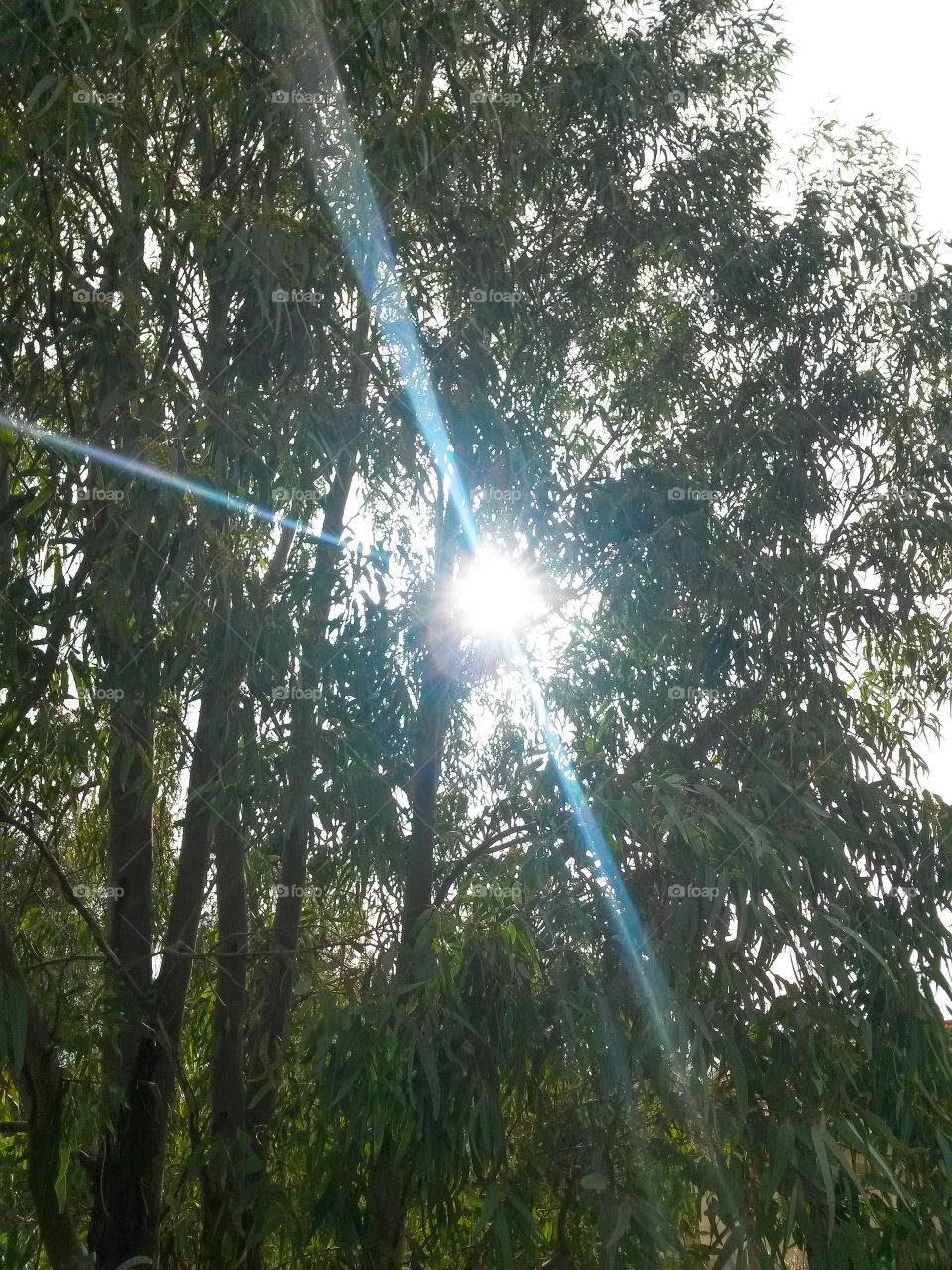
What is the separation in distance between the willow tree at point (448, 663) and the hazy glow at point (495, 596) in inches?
1.3

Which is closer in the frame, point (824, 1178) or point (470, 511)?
point (824, 1178)

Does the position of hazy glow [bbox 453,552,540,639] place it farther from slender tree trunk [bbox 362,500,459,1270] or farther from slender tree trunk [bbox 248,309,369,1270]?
slender tree trunk [bbox 248,309,369,1270]

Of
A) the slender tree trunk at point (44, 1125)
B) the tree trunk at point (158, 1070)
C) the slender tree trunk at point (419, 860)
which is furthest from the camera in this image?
the tree trunk at point (158, 1070)

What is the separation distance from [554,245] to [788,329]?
716 millimetres

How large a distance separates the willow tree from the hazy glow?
0.03 metres

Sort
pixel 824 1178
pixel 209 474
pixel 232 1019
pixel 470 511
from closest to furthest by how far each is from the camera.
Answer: pixel 824 1178
pixel 209 474
pixel 232 1019
pixel 470 511

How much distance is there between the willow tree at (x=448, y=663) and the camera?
2492mm

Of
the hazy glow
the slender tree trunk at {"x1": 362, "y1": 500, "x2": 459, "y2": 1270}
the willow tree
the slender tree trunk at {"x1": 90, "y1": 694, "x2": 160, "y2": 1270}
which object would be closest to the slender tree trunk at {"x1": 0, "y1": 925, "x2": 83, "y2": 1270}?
the willow tree

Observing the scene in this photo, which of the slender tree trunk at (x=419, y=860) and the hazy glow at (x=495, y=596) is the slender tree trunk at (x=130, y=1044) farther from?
the hazy glow at (x=495, y=596)

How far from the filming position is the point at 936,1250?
262cm

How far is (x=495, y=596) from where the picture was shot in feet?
10.2

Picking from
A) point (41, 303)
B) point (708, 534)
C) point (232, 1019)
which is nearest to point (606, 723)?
point (708, 534)

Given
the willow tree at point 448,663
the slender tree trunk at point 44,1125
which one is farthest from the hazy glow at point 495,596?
the slender tree trunk at point 44,1125

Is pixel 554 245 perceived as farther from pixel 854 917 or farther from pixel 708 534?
pixel 854 917
